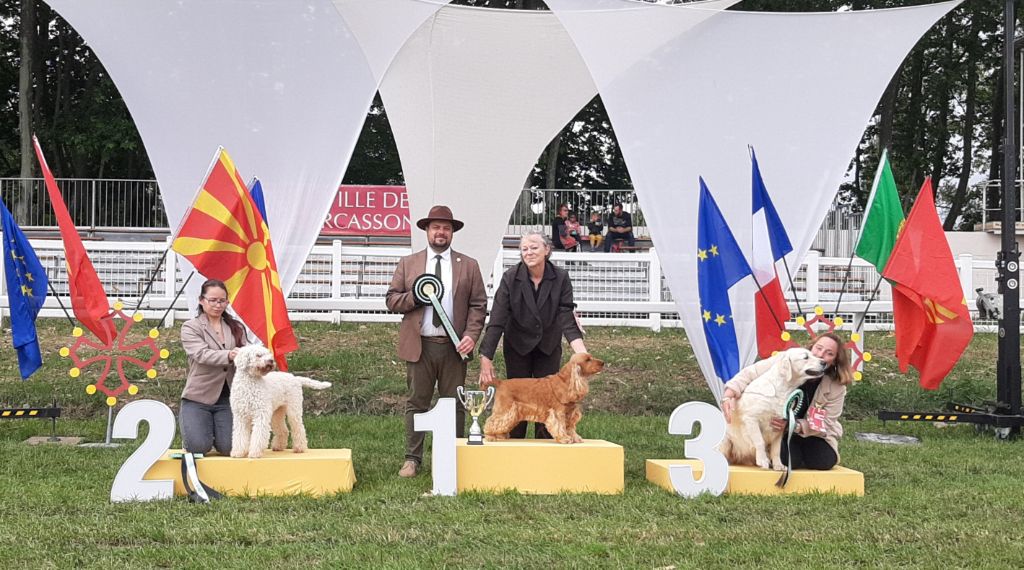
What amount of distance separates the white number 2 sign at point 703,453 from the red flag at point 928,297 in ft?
7.75

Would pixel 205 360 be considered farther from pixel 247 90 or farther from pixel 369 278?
pixel 369 278

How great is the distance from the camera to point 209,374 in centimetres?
687

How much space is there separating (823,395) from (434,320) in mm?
2615

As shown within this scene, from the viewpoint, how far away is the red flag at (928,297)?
8.16 metres

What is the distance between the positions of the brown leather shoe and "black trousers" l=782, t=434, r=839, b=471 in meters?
2.50

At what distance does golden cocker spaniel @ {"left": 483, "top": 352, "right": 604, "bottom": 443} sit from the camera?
6691 millimetres

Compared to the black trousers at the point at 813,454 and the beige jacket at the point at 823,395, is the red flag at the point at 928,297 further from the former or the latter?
the black trousers at the point at 813,454

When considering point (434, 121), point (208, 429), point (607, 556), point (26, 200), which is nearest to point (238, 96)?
point (434, 121)

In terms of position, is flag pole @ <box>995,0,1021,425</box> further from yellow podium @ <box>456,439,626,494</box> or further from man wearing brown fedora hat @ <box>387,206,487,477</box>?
man wearing brown fedora hat @ <box>387,206,487,477</box>

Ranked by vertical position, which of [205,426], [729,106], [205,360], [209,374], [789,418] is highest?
[729,106]

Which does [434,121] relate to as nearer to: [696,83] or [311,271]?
[696,83]

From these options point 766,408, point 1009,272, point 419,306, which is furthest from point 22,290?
point 1009,272

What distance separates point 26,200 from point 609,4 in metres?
20.2

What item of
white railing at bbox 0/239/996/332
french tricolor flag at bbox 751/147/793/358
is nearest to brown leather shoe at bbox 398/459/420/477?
french tricolor flag at bbox 751/147/793/358
